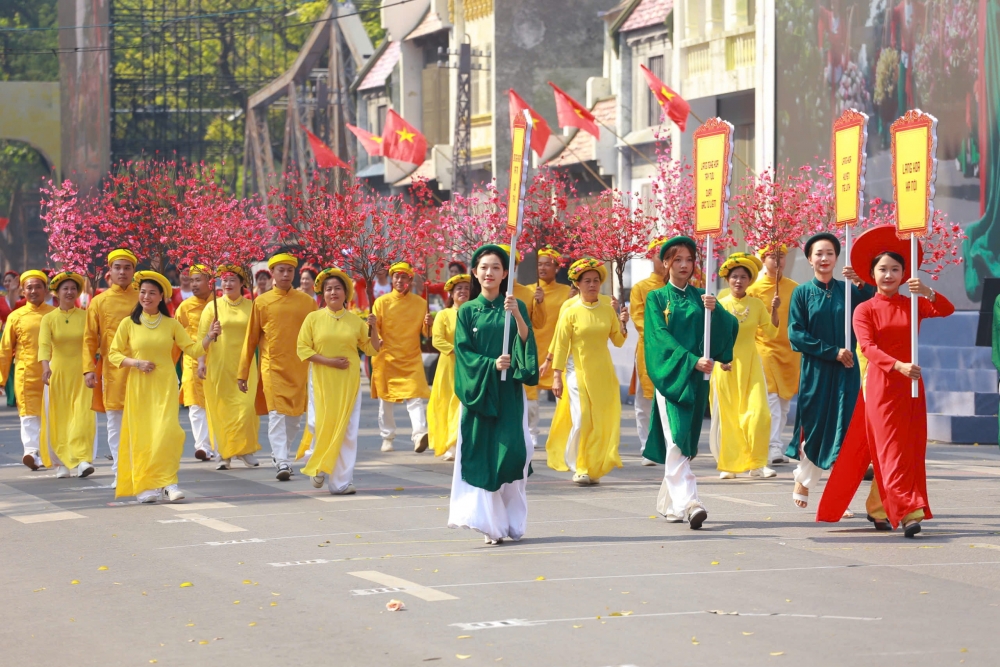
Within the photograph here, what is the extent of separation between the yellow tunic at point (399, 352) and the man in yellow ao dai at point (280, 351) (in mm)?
2275

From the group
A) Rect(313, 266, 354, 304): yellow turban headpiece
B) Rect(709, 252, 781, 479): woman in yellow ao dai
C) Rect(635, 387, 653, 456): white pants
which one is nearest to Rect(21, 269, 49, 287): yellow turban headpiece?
Rect(313, 266, 354, 304): yellow turban headpiece

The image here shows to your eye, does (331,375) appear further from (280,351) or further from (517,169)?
(517,169)

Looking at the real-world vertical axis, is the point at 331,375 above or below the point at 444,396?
above

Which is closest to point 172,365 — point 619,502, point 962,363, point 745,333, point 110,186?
point 619,502

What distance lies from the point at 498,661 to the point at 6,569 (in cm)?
385

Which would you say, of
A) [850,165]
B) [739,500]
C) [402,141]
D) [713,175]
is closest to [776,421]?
[739,500]

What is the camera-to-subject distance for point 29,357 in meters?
15.6

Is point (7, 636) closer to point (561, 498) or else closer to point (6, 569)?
point (6, 569)

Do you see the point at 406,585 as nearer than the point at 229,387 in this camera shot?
Yes

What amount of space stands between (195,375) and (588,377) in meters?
4.26

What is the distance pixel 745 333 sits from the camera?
14516mm

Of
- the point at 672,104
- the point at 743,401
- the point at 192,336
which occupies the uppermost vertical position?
the point at 672,104

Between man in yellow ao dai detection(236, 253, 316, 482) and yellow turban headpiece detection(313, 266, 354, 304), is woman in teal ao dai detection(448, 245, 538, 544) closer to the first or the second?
yellow turban headpiece detection(313, 266, 354, 304)

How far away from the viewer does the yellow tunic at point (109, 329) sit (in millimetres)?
14172
